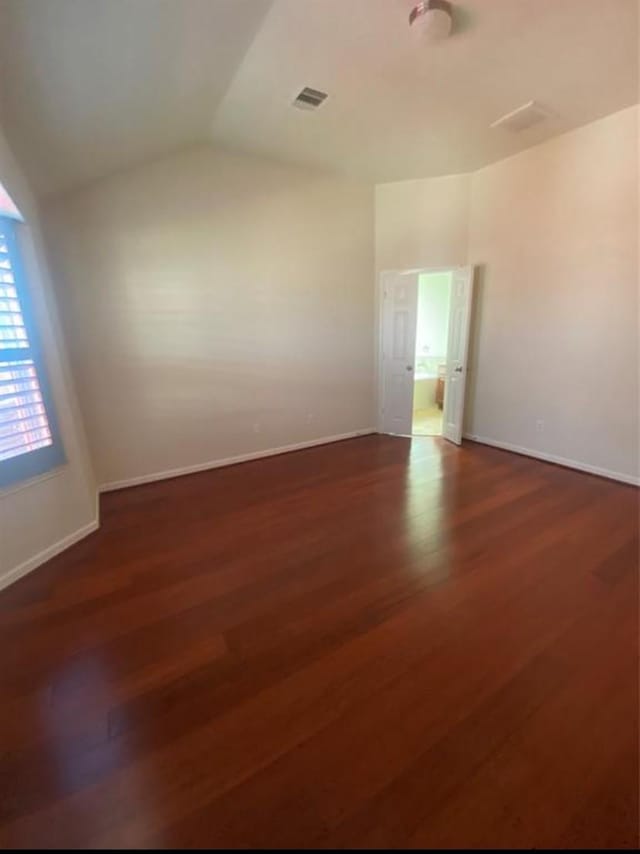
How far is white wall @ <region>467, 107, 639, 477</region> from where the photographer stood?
322 cm

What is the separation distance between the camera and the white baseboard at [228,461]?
12.1ft

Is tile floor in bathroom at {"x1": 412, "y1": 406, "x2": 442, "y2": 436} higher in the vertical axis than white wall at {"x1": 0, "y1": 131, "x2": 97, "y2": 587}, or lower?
lower

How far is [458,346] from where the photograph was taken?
4520 millimetres

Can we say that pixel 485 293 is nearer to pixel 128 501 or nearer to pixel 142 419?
pixel 142 419

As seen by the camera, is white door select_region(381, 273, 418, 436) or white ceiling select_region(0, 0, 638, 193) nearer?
white ceiling select_region(0, 0, 638, 193)

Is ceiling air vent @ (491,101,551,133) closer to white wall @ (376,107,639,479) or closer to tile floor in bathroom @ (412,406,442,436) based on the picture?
white wall @ (376,107,639,479)

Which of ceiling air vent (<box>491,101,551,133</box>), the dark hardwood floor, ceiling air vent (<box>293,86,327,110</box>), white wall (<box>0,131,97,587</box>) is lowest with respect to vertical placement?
the dark hardwood floor

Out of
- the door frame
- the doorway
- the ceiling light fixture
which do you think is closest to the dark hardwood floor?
the doorway

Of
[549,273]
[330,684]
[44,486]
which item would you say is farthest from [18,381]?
[549,273]

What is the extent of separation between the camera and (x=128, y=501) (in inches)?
133

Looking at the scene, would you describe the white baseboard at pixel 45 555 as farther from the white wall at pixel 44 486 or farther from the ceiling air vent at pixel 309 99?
the ceiling air vent at pixel 309 99

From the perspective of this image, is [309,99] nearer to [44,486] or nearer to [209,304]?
[209,304]

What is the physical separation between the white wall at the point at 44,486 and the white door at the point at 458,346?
4009mm

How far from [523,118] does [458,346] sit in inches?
84.4
